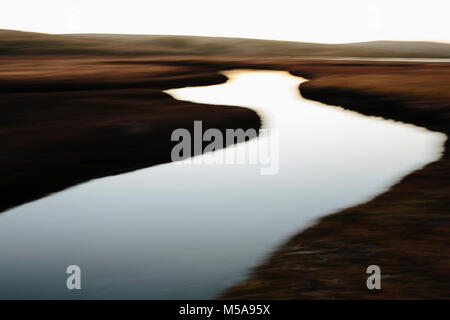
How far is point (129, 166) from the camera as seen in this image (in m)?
19.2

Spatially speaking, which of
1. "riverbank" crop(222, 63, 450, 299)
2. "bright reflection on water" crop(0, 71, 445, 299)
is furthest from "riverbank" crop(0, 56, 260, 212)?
"riverbank" crop(222, 63, 450, 299)

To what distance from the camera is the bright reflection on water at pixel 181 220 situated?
9680 mm

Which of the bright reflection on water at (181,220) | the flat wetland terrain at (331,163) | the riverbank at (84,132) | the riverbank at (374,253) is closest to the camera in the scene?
the riverbank at (374,253)

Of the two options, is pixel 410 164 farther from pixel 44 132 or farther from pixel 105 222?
pixel 44 132

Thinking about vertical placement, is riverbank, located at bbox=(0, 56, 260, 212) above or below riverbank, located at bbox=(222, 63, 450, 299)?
above

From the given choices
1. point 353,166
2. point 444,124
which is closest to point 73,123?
point 353,166

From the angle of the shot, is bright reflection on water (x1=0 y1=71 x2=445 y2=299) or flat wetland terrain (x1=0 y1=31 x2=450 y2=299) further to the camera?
Result: bright reflection on water (x1=0 y1=71 x2=445 y2=299)

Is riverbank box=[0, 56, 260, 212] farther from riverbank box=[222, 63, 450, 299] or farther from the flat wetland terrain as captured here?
riverbank box=[222, 63, 450, 299]

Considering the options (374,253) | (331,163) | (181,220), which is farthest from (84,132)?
(374,253)

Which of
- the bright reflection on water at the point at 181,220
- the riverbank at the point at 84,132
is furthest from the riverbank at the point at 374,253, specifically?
the riverbank at the point at 84,132

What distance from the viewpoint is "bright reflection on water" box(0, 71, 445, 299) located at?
9680mm

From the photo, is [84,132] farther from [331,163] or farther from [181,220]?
[181,220]

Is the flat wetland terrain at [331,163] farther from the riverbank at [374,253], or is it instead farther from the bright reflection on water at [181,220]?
the bright reflection on water at [181,220]
